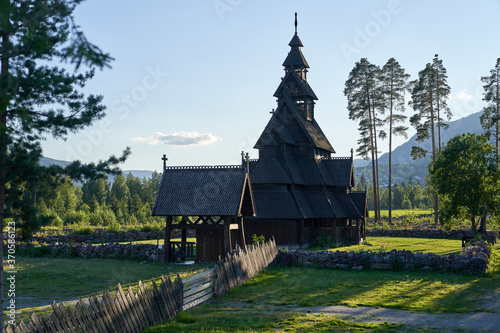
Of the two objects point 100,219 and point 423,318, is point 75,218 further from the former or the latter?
point 423,318

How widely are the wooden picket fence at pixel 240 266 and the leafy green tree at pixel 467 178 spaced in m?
17.9

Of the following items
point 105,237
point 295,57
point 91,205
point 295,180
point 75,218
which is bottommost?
point 105,237

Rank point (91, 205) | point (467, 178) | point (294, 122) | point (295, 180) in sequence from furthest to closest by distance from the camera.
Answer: point (91, 205) → point (294, 122) → point (295, 180) → point (467, 178)

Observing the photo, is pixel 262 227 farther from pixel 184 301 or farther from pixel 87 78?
pixel 87 78

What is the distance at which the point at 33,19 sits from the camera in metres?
10.0

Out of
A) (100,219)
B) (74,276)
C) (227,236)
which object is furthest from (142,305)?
(100,219)

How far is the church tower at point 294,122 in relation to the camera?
4062 centimetres

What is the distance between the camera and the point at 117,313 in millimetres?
11477

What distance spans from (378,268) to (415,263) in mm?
1861

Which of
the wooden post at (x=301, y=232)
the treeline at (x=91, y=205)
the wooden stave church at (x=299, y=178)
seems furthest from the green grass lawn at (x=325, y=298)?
the wooden post at (x=301, y=232)

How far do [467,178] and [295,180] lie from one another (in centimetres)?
1320

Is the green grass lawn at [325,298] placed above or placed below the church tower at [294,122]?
below

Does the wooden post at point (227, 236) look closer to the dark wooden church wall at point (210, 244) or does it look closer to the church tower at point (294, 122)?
the dark wooden church wall at point (210, 244)

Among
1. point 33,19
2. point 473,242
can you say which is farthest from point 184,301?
point 473,242
